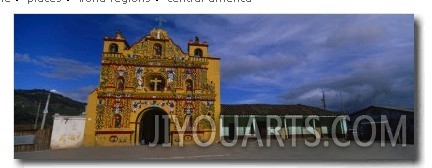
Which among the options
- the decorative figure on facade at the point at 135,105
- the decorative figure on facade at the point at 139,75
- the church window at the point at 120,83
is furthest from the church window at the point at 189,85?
the church window at the point at 120,83

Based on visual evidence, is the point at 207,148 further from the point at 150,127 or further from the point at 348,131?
the point at 348,131

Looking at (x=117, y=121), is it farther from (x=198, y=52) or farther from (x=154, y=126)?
(x=198, y=52)

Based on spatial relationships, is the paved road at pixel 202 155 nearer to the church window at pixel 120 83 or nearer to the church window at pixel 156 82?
the church window at pixel 120 83

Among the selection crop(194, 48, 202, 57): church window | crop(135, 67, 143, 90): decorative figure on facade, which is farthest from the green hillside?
crop(194, 48, 202, 57): church window

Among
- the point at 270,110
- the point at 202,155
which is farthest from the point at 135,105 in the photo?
the point at 270,110

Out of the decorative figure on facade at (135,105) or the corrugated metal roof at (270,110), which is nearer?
the decorative figure on facade at (135,105)

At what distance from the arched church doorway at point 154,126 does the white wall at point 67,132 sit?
2.27 metres

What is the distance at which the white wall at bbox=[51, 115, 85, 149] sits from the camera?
1266 centimetres

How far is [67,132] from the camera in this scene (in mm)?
12781

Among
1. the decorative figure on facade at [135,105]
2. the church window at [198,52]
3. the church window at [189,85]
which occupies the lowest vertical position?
the decorative figure on facade at [135,105]

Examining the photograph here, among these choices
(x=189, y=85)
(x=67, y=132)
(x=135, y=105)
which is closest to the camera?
(x=67, y=132)

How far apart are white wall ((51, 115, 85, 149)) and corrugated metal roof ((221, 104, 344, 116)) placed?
20.1 ft

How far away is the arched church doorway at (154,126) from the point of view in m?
13.6

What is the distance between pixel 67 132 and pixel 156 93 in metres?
3.64
